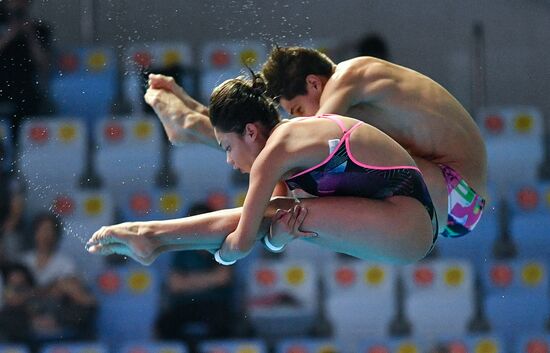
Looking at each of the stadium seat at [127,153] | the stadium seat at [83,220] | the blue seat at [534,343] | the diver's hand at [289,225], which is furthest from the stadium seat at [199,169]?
the diver's hand at [289,225]

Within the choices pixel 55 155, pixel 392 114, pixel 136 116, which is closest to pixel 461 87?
pixel 136 116

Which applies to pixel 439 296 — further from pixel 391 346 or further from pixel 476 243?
pixel 476 243

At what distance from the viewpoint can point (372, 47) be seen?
8.05 metres

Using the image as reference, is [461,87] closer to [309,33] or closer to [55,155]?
[309,33]

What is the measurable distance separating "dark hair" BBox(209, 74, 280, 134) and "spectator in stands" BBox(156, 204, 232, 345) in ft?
8.30

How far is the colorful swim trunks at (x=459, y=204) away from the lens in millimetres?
5227

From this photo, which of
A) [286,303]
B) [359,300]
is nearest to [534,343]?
[359,300]

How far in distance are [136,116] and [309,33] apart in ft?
4.44

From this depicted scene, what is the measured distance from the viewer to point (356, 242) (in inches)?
185

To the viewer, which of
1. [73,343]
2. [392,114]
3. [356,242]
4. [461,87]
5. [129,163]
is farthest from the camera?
[461,87]

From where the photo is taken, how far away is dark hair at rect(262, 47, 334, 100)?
5219 millimetres

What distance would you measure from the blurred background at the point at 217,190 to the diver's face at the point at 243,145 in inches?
95.0

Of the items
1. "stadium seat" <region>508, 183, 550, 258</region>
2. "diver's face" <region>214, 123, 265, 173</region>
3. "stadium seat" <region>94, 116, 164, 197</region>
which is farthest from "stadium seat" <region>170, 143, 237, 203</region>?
"diver's face" <region>214, 123, 265, 173</region>

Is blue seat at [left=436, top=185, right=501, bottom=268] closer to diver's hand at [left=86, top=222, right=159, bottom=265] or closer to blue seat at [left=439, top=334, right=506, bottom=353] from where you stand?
blue seat at [left=439, top=334, right=506, bottom=353]
